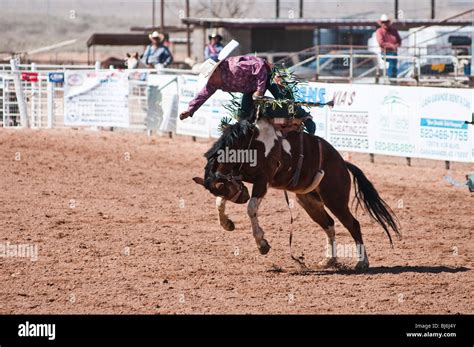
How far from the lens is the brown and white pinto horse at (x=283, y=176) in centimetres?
931

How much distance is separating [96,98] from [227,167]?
13298 millimetres

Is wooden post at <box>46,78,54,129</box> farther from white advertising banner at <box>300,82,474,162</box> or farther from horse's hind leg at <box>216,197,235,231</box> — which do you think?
horse's hind leg at <box>216,197,235,231</box>

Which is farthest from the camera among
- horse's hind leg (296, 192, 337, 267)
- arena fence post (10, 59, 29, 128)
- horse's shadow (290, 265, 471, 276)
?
arena fence post (10, 59, 29, 128)

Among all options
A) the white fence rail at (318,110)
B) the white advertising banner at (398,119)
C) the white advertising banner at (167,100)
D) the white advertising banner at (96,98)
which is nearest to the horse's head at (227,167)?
the white fence rail at (318,110)

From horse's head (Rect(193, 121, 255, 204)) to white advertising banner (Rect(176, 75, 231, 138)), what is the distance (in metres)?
10.6

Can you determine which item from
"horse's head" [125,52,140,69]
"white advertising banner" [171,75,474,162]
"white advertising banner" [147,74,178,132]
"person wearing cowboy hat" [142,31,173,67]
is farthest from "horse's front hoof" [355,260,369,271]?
"person wearing cowboy hat" [142,31,173,67]

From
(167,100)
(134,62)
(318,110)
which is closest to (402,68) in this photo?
(134,62)

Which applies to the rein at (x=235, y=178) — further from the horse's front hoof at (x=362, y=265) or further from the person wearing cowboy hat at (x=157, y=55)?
the person wearing cowboy hat at (x=157, y=55)

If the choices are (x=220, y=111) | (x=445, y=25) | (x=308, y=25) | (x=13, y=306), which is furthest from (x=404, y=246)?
(x=308, y=25)

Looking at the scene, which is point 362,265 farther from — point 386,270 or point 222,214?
point 222,214

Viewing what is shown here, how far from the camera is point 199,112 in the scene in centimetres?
2094

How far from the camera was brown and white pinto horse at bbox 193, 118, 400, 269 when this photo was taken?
9.31 meters

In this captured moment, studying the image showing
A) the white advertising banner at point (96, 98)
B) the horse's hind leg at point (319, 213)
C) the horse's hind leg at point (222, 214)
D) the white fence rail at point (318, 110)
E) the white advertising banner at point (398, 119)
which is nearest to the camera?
the horse's hind leg at point (222, 214)
